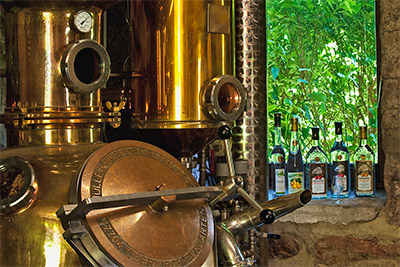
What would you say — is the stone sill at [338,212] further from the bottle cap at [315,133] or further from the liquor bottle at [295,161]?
the bottle cap at [315,133]

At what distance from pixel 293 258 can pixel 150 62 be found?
3.83ft

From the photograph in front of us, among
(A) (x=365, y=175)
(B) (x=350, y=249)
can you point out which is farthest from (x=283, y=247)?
(A) (x=365, y=175)

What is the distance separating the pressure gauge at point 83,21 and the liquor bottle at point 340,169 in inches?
52.6

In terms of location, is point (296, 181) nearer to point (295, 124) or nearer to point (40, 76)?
point (295, 124)

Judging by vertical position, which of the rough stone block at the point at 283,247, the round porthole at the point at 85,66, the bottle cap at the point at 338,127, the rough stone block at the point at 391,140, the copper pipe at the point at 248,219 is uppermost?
the round porthole at the point at 85,66

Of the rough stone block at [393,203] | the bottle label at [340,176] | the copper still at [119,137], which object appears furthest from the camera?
the bottle label at [340,176]

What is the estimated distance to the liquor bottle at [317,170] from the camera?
9.27 ft

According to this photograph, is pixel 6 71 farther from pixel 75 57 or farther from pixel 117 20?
pixel 117 20

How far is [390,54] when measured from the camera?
8.77 feet

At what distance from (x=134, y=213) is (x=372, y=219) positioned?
136 centimetres

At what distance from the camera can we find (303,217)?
107 inches

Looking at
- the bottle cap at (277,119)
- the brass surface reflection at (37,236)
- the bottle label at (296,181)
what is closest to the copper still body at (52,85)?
the brass surface reflection at (37,236)

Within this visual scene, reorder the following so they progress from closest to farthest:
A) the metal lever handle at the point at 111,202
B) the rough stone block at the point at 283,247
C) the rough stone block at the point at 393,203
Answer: the metal lever handle at the point at 111,202
the rough stone block at the point at 393,203
the rough stone block at the point at 283,247

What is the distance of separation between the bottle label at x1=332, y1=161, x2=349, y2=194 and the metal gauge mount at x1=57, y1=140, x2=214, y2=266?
112 cm
